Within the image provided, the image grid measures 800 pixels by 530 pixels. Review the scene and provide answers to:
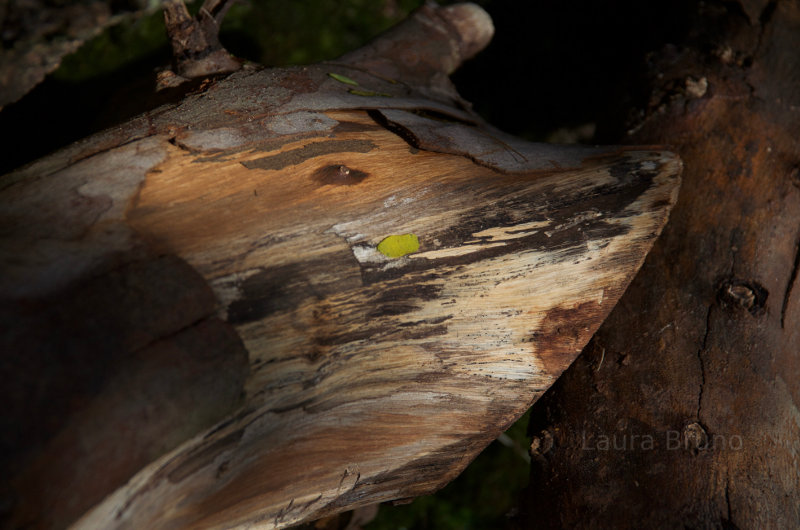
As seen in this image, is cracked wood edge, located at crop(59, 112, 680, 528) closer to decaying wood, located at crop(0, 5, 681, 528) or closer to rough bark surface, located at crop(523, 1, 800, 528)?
decaying wood, located at crop(0, 5, 681, 528)

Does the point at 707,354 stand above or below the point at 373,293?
below

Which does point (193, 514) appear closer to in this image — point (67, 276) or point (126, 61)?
Answer: point (67, 276)

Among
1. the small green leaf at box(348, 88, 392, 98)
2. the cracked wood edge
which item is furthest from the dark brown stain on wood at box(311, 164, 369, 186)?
the small green leaf at box(348, 88, 392, 98)

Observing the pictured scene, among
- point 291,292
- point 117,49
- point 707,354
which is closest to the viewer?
point 291,292

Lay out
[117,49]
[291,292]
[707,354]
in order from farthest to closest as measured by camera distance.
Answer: [117,49]
[707,354]
[291,292]

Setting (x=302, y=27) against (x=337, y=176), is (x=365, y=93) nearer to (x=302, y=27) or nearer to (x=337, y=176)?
(x=337, y=176)

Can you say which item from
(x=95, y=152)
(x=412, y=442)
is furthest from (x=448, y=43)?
(x=412, y=442)

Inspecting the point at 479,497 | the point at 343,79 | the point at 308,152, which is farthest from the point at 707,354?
the point at 479,497
